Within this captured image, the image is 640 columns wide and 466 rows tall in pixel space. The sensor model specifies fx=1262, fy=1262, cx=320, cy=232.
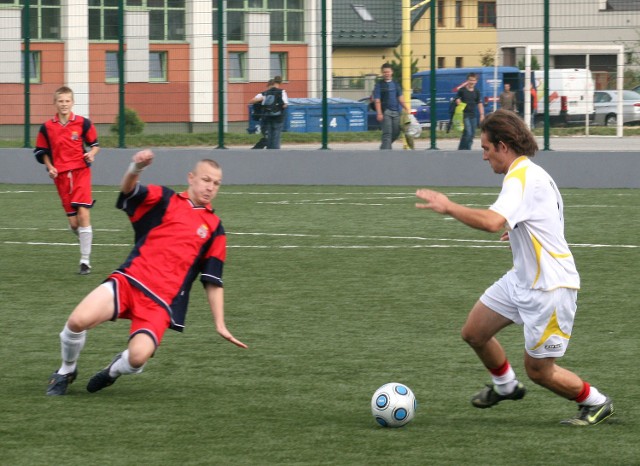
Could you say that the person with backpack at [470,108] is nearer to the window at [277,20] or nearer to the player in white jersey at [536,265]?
the window at [277,20]

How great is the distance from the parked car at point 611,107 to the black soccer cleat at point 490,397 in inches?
620

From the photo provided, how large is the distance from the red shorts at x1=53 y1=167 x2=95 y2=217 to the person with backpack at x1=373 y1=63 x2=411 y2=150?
34.1ft

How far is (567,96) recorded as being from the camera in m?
22.8

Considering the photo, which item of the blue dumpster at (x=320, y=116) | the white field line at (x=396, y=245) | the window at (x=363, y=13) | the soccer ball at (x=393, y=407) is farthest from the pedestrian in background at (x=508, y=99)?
the soccer ball at (x=393, y=407)

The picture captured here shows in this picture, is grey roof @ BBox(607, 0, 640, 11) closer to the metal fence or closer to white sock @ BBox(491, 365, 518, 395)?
the metal fence

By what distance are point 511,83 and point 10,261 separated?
10839 mm

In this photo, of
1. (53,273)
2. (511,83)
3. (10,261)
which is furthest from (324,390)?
(511,83)

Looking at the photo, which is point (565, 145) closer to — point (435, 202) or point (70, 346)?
point (70, 346)

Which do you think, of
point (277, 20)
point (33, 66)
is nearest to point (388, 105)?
point (277, 20)

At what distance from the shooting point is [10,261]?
41.1 feet

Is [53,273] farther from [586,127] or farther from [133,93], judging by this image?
[586,127]

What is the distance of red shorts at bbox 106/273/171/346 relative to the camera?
6656 millimetres

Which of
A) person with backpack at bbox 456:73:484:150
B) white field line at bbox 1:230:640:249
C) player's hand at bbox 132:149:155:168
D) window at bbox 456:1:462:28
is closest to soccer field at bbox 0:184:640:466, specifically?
white field line at bbox 1:230:640:249

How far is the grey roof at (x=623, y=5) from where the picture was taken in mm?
21359
